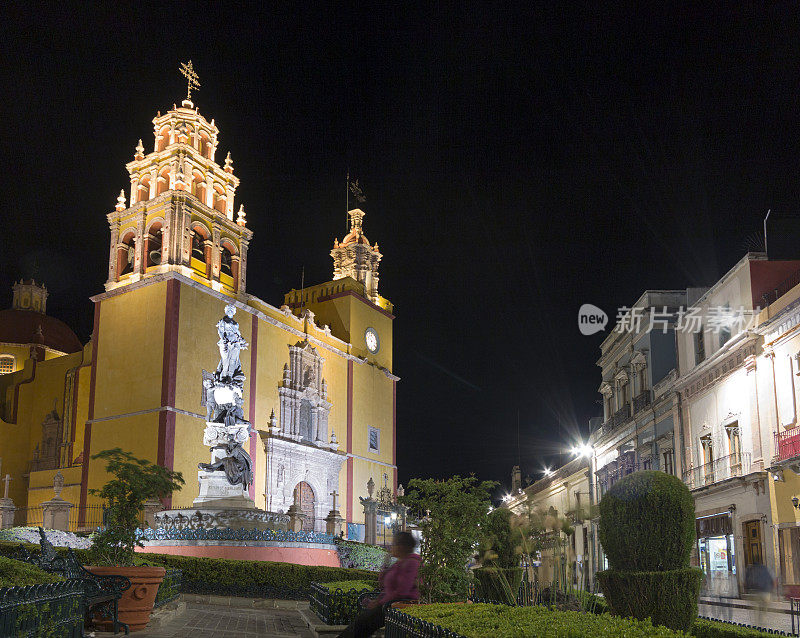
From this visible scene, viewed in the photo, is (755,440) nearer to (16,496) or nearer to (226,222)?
(226,222)

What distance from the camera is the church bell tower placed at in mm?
34250

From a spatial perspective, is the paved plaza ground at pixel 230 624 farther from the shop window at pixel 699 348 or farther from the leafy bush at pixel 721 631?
the shop window at pixel 699 348

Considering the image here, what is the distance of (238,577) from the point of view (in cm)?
1675

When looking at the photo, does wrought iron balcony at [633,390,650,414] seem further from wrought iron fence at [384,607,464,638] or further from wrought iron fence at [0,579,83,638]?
wrought iron fence at [0,579,83,638]

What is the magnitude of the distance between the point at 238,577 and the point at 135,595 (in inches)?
318

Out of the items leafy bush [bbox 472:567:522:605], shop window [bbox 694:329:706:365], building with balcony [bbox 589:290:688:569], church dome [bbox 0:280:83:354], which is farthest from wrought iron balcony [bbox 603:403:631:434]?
church dome [bbox 0:280:83:354]

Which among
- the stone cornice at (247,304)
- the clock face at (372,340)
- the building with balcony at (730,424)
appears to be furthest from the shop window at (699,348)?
the clock face at (372,340)

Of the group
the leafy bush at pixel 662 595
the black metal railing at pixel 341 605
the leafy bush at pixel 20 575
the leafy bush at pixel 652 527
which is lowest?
the black metal railing at pixel 341 605

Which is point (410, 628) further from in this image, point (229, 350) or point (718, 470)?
point (718, 470)

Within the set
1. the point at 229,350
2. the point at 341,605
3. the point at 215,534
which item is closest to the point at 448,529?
the point at 341,605

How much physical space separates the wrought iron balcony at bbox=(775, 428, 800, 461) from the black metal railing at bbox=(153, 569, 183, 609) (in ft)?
46.3

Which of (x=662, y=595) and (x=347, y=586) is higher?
(x=662, y=595)

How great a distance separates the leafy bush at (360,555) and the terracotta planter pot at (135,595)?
52.9 ft

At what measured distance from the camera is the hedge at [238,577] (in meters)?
16.5
